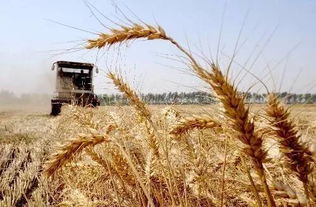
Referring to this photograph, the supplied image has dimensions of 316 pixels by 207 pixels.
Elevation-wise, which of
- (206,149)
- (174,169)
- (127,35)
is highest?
(127,35)

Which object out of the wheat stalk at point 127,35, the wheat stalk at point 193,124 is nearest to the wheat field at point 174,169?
the wheat stalk at point 193,124

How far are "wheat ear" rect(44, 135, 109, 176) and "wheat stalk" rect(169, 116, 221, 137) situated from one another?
0.38 meters

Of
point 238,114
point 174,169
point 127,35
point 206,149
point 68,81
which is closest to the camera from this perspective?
point 238,114

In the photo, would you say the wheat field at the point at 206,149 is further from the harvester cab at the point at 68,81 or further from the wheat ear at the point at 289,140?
the harvester cab at the point at 68,81

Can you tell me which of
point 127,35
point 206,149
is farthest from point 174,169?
point 127,35

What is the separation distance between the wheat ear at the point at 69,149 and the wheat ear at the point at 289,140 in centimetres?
80

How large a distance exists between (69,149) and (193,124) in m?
0.57

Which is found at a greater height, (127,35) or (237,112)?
(127,35)

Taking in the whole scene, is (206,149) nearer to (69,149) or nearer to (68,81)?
(69,149)

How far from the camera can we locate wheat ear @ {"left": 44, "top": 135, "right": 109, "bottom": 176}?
77.3 inches

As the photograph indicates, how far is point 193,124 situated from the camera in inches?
76.9

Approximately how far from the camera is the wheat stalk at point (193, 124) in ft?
6.05

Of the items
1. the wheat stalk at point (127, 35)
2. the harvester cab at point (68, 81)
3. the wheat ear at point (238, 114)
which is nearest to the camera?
the wheat ear at point (238, 114)

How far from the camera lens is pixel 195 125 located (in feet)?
6.41
